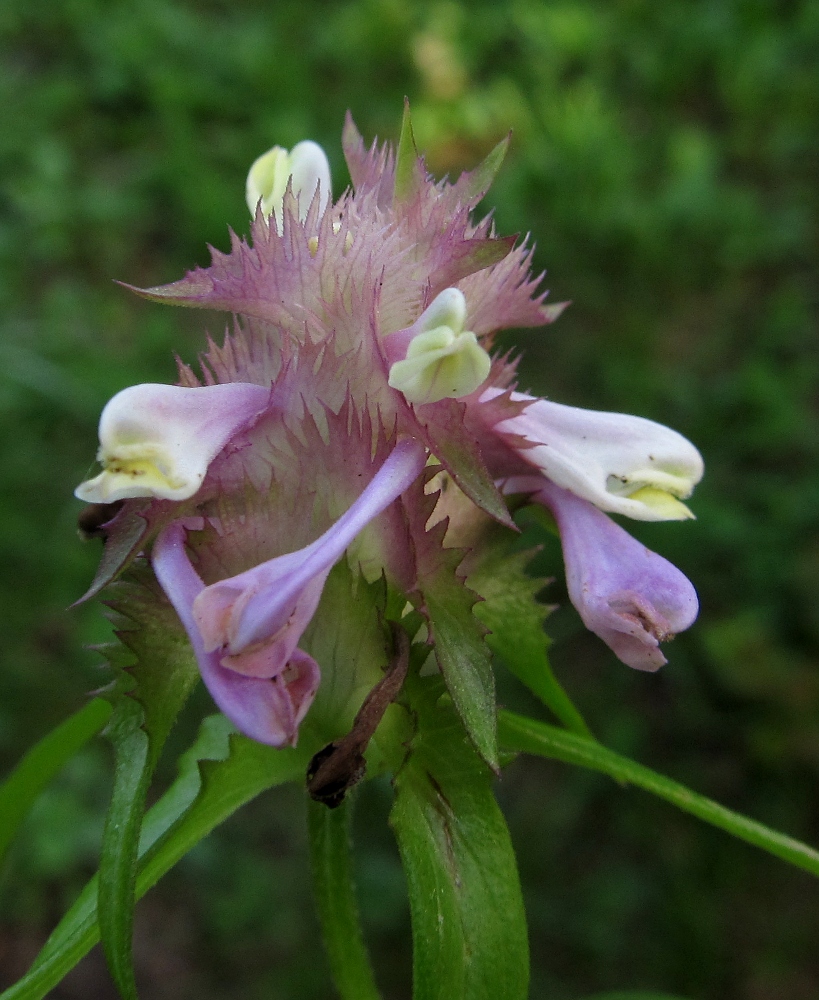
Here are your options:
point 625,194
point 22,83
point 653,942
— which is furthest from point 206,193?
point 653,942

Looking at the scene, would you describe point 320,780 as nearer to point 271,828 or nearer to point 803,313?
point 271,828

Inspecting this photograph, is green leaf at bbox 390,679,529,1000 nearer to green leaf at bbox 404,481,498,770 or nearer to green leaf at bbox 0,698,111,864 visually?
green leaf at bbox 404,481,498,770

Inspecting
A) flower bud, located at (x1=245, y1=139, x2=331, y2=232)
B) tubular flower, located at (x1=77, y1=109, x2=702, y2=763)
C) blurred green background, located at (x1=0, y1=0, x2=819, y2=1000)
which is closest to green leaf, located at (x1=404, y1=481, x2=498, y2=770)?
tubular flower, located at (x1=77, y1=109, x2=702, y2=763)

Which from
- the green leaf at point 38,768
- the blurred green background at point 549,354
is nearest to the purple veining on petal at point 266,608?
the green leaf at point 38,768

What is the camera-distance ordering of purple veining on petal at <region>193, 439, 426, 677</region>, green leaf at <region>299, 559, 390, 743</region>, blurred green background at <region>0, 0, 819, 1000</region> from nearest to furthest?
purple veining on petal at <region>193, 439, 426, 677</region>
green leaf at <region>299, 559, 390, 743</region>
blurred green background at <region>0, 0, 819, 1000</region>

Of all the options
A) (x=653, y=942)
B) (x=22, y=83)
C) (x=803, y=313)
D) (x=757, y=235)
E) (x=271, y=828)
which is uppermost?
(x=22, y=83)

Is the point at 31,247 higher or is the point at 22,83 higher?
the point at 22,83

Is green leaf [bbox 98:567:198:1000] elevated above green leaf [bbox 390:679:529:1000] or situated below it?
above
